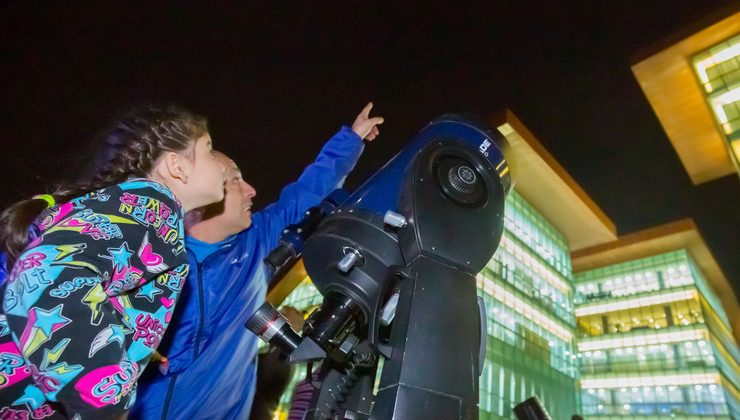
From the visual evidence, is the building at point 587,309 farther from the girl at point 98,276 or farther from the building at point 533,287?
the girl at point 98,276

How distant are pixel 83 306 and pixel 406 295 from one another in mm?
845

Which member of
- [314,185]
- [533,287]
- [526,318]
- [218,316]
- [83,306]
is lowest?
[83,306]

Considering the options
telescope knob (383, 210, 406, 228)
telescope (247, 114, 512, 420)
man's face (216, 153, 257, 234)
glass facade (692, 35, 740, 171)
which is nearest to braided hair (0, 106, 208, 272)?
man's face (216, 153, 257, 234)

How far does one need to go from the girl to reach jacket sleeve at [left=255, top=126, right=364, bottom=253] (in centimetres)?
83

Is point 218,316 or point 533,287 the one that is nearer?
point 218,316

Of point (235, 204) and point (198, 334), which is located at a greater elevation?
point (235, 204)

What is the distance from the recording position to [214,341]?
2.01 m

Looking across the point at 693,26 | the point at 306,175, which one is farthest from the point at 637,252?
the point at 306,175

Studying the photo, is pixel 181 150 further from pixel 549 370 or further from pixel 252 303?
pixel 549 370

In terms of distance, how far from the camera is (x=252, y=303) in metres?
2.24

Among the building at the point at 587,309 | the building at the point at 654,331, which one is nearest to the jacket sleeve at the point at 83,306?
the building at the point at 587,309

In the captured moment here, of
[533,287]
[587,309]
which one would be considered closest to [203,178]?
[533,287]

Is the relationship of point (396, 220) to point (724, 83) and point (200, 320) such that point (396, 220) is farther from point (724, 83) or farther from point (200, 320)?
point (724, 83)

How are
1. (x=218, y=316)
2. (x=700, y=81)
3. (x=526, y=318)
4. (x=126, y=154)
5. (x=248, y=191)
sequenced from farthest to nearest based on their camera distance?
(x=526, y=318) < (x=700, y=81) < (x=248, y=191) < (x=218, y=316) < (x=126, y=154)
